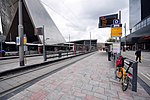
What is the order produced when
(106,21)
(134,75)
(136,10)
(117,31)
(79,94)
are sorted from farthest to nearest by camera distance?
(136,10), (106,21), (117,31), (134,75), (79,94)

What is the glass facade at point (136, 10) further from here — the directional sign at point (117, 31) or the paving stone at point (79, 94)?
the paving stone at point (79, 94)

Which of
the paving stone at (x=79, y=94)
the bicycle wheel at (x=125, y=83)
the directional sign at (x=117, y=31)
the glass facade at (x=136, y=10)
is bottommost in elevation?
the paving stone at (x=79, y=94)

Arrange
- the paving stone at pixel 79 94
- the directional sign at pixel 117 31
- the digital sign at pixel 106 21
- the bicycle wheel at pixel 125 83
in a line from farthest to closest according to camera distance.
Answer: the digital sign at pixel 106 21 < the directional sign at pixel 117 31 < the bicycle wheel at pixel 125 83 < the paving stone at pixel 79 94

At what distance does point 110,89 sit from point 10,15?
156 ft

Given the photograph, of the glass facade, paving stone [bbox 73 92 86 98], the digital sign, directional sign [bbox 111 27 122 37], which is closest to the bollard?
paving stone [bbox 73 92 86 98]

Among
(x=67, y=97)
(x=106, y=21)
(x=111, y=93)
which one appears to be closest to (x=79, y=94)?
(x=67, y=97)

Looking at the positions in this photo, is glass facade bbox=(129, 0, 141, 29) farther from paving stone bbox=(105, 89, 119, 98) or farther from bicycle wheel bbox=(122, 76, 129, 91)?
paving stone bbox=(105, 89, 119, 98)

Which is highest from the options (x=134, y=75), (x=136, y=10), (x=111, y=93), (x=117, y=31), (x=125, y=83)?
(x=136, y=10)

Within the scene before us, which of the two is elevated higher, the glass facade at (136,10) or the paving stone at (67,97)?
the glass facade at (136,10)

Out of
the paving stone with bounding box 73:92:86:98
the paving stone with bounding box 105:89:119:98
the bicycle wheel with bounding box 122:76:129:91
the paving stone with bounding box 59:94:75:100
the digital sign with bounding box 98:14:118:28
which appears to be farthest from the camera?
the digital sign with bounding box 98:14:118:28

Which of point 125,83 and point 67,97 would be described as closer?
point 67,97

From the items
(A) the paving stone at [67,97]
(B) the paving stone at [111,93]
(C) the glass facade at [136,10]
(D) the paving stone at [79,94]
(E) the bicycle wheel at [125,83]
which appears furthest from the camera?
(C) the glass facade at [136,10]

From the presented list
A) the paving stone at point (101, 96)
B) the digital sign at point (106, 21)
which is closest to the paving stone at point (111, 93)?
the paving stone at point (101, 96)

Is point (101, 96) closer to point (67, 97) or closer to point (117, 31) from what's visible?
point (67, 97)
